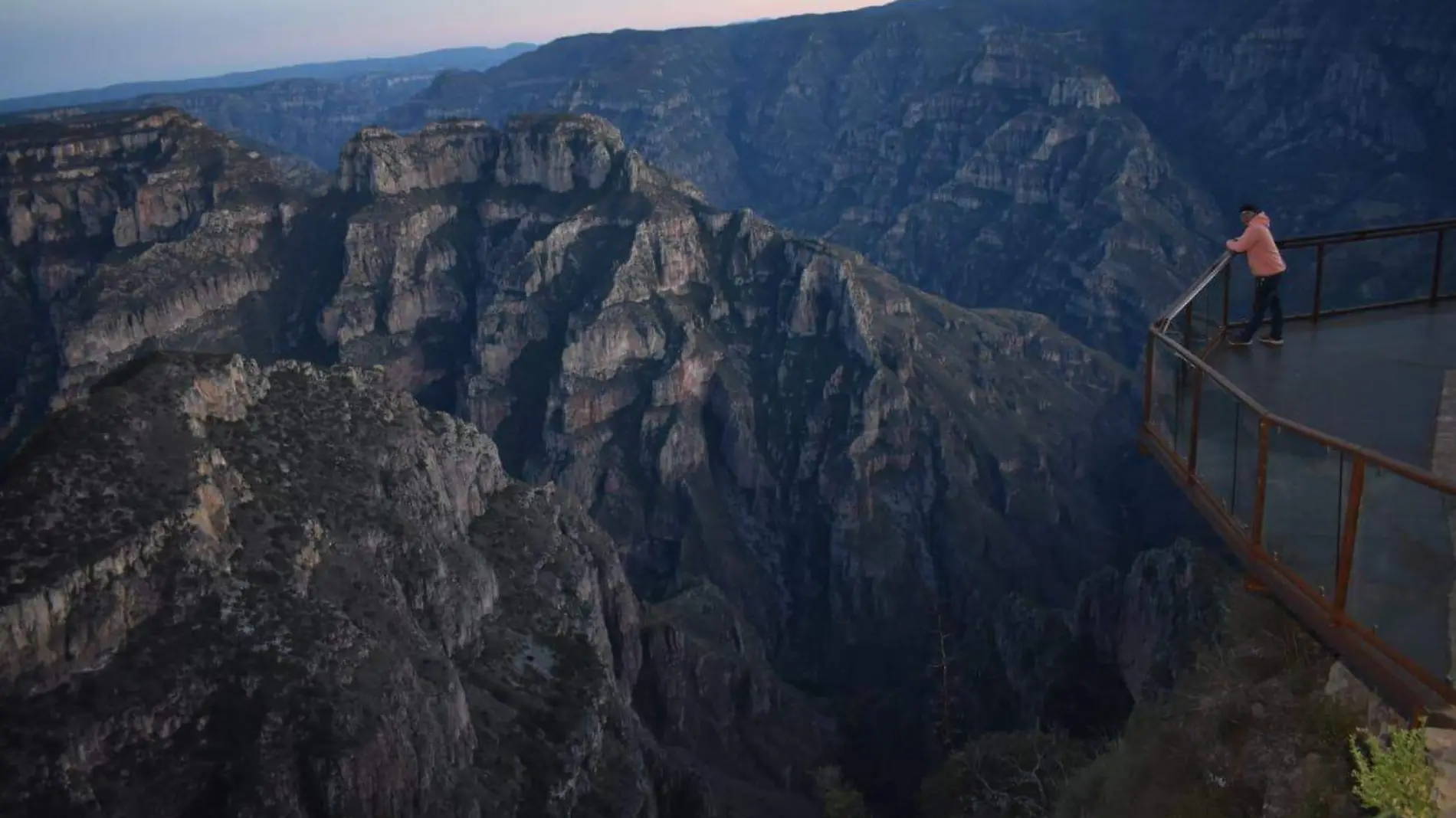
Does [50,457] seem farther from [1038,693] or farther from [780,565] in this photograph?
[780,565]

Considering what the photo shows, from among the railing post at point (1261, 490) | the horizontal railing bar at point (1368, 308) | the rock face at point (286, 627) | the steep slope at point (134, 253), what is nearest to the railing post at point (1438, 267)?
the horizontal railing bar at point (1368, 308)

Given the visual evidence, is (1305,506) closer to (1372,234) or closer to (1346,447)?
(1346,447)

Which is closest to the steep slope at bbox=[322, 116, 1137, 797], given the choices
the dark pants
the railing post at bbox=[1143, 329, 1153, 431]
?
the dark pants

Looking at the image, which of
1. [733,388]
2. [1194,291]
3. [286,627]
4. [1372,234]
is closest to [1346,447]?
[1194,291]

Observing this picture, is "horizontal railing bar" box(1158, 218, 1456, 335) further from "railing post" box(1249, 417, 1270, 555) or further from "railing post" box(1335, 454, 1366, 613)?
"railing post" box(1335, 454, 1366, 613)

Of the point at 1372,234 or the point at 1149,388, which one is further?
the point at 1372,234

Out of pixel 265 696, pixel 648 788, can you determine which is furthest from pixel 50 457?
pixel 648 788
